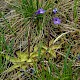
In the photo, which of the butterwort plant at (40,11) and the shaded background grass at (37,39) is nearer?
the shaded background grass at (37,39)

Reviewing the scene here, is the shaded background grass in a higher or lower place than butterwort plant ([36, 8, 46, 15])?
lower

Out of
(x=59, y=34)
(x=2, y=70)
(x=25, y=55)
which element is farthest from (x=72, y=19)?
(x=2, y=70)

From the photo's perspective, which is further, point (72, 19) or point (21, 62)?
point (72, 19)

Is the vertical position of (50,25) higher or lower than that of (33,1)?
lower

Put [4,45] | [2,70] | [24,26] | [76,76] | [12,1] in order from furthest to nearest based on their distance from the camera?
[12,1], [24,26], [4,45], [2,70], [76,76]

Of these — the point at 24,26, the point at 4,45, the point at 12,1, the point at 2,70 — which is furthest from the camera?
the point at 12,1

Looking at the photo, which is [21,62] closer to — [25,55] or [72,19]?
[25,55]

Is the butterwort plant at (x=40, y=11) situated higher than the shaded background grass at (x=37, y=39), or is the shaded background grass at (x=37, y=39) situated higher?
the butterwort plant at (x=40, y=11)

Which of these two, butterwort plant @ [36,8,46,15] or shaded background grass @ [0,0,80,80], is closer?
shaded background grass @ [0,0,80,80]

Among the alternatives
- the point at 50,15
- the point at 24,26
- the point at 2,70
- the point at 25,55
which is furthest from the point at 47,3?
the point at 2,70

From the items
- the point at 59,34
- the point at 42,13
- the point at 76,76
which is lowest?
the point at 76,76

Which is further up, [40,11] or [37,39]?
[40,11]
